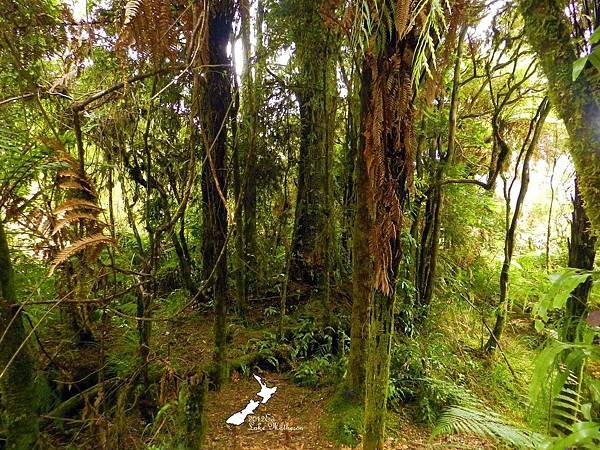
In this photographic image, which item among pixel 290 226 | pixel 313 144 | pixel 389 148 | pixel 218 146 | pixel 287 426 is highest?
pixel 313 144

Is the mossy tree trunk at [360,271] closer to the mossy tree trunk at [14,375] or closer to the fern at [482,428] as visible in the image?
the fern at [482,428]

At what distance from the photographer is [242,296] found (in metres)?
4.68

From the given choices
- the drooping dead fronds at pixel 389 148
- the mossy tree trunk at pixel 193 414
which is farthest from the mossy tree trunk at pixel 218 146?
the drooping dead fronds at pixel 389 148

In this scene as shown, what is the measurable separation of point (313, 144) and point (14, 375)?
12.5 feet

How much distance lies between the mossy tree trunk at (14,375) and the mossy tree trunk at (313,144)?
268 cm

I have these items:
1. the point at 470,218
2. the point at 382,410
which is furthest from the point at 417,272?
the point at 382,410

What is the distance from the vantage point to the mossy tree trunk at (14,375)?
6.08 ft

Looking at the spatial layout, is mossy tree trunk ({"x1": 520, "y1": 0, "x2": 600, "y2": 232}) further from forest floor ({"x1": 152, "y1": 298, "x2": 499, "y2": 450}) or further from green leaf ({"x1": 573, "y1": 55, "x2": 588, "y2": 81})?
forest floor ({"x1": 152, "y1": 298, "x2": 499, "y2": 450})

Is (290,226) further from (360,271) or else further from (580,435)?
(580,435)

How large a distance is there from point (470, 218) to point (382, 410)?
403 centimetres

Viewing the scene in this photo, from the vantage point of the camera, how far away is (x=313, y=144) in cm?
476

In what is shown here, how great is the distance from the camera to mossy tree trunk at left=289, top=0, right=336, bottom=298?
3.74 m

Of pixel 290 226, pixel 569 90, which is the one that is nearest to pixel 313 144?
pixel 290 226

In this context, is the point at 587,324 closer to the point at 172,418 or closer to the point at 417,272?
the point at 172,418
